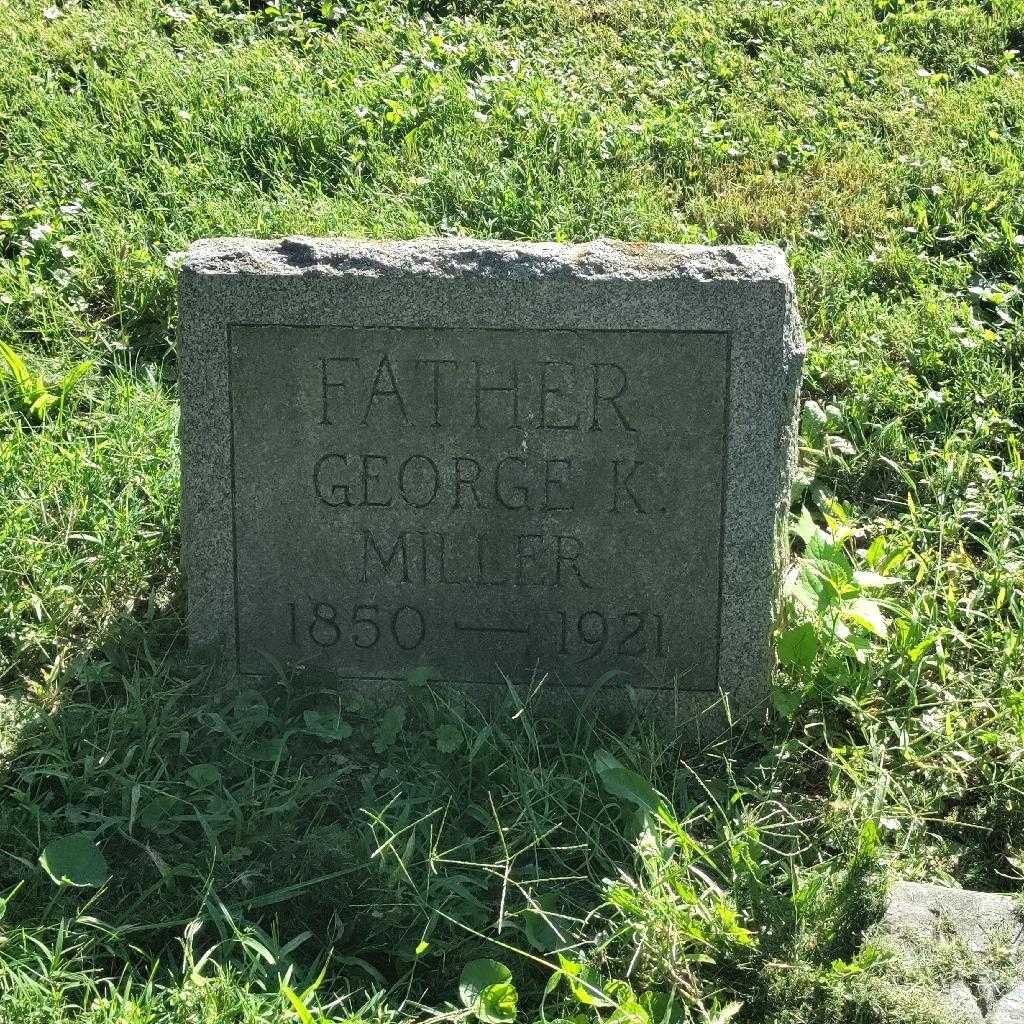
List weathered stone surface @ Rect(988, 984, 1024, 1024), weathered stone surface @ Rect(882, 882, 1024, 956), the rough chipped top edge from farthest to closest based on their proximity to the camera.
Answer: the rough chipped top edge, weathered stone surface @ Rect(882, 882, 1024, 956), weathered stone surface @ Rect(988, 984, 1024, 1024)

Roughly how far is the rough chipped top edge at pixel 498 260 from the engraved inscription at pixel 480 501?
0.14 m

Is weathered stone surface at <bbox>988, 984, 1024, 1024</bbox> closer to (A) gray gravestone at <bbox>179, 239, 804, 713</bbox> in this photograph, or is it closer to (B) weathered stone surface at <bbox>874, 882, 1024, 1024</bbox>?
(B) weathered stone surface at <bbox>874, 882, 1024, 1024</bbox>

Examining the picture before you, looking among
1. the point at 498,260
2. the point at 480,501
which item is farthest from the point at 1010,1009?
the point at 498,260

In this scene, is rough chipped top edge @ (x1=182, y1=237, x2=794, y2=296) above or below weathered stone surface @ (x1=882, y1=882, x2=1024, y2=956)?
above

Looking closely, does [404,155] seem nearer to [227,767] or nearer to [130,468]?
[130,468]

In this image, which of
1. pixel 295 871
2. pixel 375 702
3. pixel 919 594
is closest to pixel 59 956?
pixel 295 871

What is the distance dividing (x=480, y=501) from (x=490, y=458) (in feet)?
0.34

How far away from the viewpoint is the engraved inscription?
287 cm

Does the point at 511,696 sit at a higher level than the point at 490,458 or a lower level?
lower

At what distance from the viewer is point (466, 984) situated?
2.25 m

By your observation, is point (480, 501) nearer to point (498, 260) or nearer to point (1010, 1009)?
point (498, 260)

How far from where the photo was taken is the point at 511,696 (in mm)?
2902

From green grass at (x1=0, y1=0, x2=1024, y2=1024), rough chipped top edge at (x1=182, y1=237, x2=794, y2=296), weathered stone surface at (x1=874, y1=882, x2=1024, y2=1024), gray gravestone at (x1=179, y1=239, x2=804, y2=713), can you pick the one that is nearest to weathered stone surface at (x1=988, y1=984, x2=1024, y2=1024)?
weathered stone surface at (x1=874, y1=882, x2=1024, y2=1024)

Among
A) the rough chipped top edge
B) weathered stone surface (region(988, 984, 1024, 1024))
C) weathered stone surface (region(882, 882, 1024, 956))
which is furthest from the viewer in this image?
the rough chipped top edge
